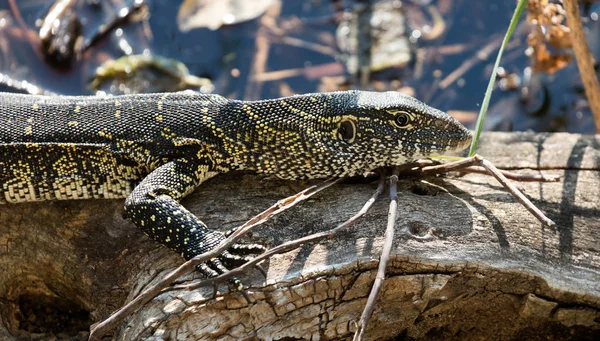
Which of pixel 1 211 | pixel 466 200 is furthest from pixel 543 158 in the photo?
pixel 1 211

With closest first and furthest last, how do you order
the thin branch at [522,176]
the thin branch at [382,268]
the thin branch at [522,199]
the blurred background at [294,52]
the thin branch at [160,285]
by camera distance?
the thin branch at [382,268], the thin branch at [160,285], the thin branch at [522,199], the thin branch at [522,176], the blurred background at [294,52]

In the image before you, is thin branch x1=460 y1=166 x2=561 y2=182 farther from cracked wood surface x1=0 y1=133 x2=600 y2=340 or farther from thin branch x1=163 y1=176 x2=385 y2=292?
thin branch x1=163 y1=176 x2=385 y2=292

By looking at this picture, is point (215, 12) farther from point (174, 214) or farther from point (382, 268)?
point (382, 268)

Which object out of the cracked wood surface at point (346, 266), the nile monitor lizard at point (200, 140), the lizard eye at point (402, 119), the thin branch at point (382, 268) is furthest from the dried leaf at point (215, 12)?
the thin branch at point (382, 268)

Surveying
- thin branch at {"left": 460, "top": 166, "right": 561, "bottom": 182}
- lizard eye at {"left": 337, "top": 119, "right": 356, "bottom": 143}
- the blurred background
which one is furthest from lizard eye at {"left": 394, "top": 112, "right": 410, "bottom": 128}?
the blurred background

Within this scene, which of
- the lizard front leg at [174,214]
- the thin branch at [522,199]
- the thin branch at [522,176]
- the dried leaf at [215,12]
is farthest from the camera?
the dried leaf at [215,12]

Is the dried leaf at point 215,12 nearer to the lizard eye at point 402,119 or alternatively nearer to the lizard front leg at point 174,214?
the lizard front leg at point 174,214

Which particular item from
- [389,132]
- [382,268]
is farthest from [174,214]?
[389,132]

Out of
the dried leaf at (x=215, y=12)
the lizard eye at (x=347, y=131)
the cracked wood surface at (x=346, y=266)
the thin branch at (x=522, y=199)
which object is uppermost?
the dried leaf at (x=215, y=12)
